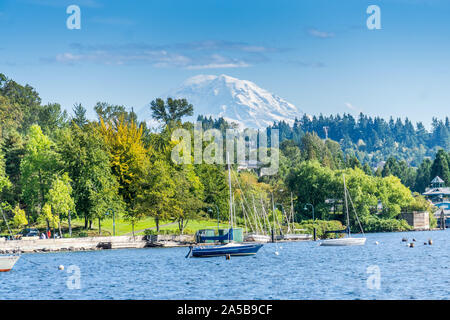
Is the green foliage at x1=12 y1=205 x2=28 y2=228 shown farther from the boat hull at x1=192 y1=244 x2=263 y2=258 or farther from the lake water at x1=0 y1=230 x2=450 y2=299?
the boat hull at x1=192 y1=244 x2=263 y2=258

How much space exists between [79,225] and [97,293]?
60816mm

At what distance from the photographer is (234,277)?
50.4m

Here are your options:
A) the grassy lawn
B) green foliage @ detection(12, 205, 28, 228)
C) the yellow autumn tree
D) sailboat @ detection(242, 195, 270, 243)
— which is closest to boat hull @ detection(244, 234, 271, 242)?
sailboat @ detection(242, 195, 270, 243)

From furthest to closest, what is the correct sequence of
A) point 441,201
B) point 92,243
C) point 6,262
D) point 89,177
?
point 441,201, point 89,177, point 92,243, point 6,262

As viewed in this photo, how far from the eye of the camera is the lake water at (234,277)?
4016 cm

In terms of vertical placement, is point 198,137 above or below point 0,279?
above

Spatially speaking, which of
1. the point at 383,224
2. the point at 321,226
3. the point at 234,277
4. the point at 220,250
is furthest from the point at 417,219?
the point at 234,277

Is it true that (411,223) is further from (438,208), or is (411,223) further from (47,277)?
(47,277)

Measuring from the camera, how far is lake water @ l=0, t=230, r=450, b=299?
40.2 m

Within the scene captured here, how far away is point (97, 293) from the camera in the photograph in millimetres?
41875

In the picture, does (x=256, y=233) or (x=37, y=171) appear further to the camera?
(x=256, y=233)

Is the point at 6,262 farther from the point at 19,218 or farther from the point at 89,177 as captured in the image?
the point at 89,177

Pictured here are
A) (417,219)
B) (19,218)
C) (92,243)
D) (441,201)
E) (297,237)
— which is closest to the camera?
(92,243)
